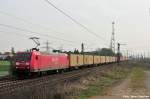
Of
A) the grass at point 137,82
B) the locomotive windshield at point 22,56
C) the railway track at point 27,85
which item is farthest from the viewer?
the locomotive windshield at point 22,56

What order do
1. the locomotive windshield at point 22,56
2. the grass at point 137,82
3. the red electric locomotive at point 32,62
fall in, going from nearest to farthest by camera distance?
1. the grass at point 137,82
2. the red electric locomotive at point 32,62
3. the locomotive windshield at point 22,56

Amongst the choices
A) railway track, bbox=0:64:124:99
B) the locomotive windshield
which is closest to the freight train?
the locomotive windshield

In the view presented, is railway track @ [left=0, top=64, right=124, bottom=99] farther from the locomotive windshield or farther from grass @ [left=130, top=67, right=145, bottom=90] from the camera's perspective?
grass @ [left=130, top=67, right=145, bottom=90]

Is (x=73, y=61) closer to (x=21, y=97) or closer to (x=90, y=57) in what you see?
(x=90, y=57)

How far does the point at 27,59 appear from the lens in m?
34.1

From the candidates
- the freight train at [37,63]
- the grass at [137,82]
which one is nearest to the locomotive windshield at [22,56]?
the freight train at [37,63]

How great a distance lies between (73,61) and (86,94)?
29586mm

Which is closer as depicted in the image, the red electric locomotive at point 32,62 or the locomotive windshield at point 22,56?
the red electric locomotive at point 32,62

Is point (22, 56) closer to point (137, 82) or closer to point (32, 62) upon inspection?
point (32, 62)

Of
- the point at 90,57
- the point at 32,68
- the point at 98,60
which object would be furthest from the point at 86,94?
the point at 98,60

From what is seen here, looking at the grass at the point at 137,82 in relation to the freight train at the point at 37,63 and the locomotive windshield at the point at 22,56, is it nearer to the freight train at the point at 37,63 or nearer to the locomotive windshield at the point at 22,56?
the freight train at the point at 37,63

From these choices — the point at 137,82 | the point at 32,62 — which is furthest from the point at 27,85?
the point at 137,82

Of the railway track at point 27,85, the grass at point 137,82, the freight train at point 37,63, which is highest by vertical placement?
the freight train at point 37,63

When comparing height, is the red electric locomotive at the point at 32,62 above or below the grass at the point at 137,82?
above
